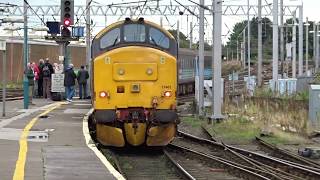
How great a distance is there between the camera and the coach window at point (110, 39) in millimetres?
16859

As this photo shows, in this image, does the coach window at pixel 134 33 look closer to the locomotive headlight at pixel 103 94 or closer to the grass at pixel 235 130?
the locomotive headlight at pixel 103 94

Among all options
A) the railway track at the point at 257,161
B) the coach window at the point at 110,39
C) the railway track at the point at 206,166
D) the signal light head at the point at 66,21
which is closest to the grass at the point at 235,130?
the railway track at the point at 257,161

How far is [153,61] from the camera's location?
1606 cm

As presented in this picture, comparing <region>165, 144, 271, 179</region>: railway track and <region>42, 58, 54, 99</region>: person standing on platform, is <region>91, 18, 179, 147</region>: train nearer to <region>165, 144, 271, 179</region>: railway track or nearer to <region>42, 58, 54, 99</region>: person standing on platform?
<region>165, 144, 271, 179</region>: railway track

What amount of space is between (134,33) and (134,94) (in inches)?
72.3

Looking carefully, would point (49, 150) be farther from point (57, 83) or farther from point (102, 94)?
point (57, 83)

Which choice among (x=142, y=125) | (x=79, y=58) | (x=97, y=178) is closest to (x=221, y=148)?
(x=142, y=125)

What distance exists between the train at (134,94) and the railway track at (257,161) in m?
2.03

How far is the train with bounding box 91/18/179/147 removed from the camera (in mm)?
15812

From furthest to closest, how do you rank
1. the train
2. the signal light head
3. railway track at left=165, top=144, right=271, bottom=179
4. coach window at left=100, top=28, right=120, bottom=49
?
1. the signal light head
2. coach window at left=100, top=28, right=120, bottom=49
3. the train
4. railway track at left=165, top=144, right=271, bottom=179

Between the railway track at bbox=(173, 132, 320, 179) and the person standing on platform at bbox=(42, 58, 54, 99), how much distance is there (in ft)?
38.2

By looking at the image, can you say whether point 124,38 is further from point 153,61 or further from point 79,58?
point 79,58

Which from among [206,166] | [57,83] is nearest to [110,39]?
[206,166]

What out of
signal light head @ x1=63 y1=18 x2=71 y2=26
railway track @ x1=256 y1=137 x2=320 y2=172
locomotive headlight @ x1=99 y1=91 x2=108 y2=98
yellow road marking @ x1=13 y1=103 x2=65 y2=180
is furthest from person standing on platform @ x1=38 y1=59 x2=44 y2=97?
locomotive headlight @ x1=99 y1=91 x2=108 y2=98
